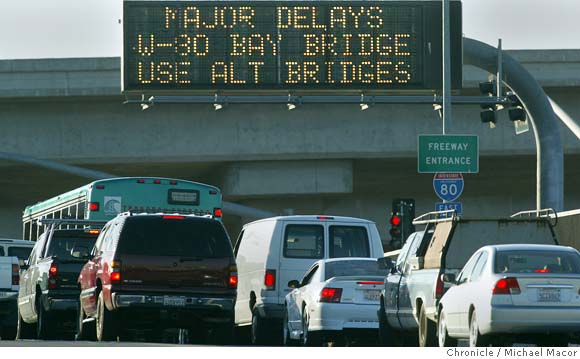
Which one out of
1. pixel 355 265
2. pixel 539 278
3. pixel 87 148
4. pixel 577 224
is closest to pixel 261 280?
pixel 355 265

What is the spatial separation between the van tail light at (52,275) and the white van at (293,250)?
3.64m

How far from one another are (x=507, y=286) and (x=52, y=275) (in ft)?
35.4

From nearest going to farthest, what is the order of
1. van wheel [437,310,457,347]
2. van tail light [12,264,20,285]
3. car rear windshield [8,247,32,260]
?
van wheel [437,310,457,347] < van tail light [12,264,20,285] < car rear windshield [8,247,32,260]

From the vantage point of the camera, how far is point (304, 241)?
28.9 meters

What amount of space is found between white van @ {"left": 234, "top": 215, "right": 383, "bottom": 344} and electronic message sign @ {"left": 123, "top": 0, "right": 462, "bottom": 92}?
18.7 feet

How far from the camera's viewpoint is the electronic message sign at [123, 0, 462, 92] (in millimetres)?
33812

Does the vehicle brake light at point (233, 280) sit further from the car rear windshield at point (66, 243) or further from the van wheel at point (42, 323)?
the van wheel at point (42, 323)

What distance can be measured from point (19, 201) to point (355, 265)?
4166cm

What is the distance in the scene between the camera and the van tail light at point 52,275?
2786 centimetres

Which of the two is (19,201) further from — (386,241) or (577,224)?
(577,224)

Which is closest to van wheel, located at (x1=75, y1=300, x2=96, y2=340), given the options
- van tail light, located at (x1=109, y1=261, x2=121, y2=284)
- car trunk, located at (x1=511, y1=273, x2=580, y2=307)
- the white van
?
van tail light, located at (x1=109, y1=261, x2=121, y2=284)

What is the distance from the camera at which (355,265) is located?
25719 mm

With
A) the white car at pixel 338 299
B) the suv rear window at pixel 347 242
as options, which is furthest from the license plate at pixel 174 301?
the suv rear window at pixel 347 242

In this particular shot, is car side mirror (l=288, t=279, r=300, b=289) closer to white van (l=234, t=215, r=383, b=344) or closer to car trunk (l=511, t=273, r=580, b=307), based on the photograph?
white van (l=234, t=215, r=383, b=344)
